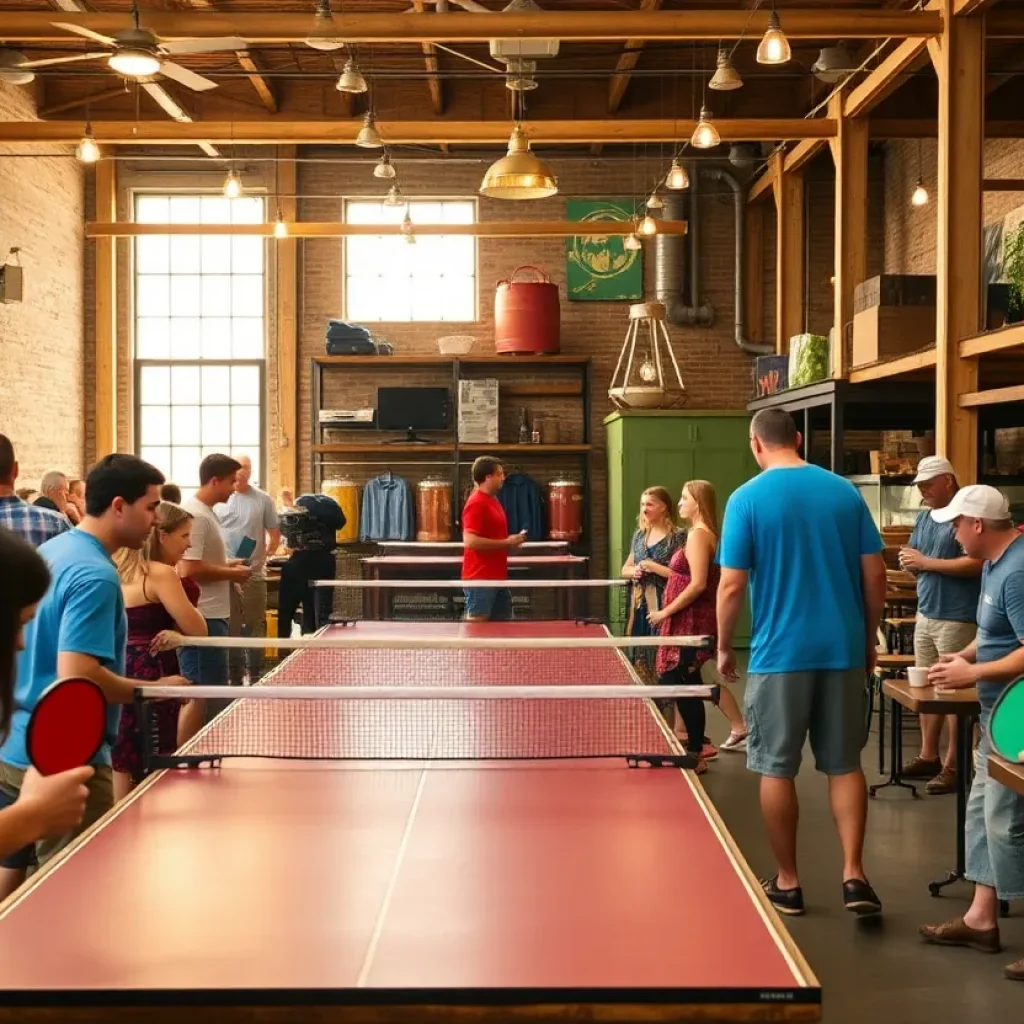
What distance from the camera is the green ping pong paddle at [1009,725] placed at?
3314mm

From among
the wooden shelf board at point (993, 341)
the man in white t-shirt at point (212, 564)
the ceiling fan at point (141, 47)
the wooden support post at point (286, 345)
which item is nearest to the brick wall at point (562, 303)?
the wooden support post at point (286, 345)

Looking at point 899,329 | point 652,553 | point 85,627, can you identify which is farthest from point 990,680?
point 899,329

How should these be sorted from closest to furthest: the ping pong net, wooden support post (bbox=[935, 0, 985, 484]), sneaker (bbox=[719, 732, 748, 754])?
the ping pong net
sneaker (bbox=[719, 732, 748, 754])
wooden support post (bbox=[935, 0, 985, 484])

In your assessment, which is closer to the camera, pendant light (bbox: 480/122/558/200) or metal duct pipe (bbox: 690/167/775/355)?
pendant light (bbox: 480/122/558/200)

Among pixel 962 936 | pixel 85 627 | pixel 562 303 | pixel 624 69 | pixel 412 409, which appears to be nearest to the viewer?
pixel 85 627

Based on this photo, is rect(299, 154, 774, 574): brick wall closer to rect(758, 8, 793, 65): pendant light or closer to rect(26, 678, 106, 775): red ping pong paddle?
rect(758, 8, 793, 65): pendant light

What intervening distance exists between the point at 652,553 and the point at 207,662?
105 inches

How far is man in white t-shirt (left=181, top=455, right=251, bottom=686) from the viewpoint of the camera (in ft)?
22.7

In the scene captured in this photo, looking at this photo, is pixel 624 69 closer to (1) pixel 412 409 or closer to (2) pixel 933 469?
(1) pixel 412 409

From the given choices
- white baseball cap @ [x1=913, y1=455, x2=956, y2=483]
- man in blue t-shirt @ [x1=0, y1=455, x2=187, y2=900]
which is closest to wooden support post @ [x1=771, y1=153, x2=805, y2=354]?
white baseball cap @ [x1=913, y1=455, x2=956, y2=483]

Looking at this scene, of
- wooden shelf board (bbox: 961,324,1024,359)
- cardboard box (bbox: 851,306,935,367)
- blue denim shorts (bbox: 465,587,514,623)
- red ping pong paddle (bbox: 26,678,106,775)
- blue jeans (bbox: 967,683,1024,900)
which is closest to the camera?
red ping pong paddle (bbox: 26,678,106,775)

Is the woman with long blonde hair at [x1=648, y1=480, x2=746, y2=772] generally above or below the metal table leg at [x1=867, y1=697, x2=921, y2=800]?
above

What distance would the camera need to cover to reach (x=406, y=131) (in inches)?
457

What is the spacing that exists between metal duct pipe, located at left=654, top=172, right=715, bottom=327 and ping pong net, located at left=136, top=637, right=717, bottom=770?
9683 mm
